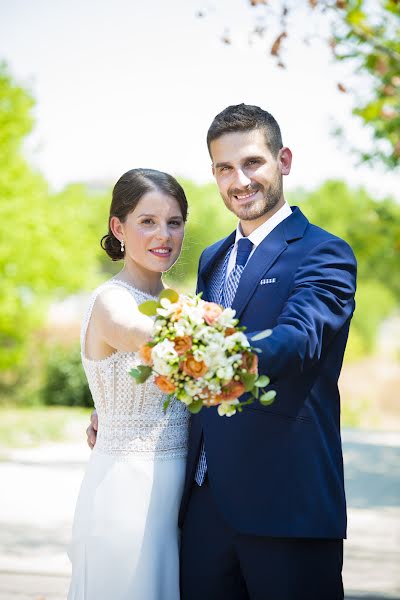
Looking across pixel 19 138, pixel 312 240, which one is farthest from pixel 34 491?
pixel 19 138

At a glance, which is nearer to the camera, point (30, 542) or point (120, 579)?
point (120, 579)

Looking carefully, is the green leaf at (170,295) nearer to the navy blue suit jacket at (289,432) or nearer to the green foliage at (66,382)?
the navy blue suit jacket at (289,432)

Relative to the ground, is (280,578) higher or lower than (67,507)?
lower

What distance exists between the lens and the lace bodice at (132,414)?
3498 millimetres

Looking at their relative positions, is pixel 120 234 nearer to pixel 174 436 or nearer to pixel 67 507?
pixel 174 436

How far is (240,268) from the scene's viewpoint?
344 cm

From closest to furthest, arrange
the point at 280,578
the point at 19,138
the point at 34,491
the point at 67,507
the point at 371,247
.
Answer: the point at 280,578 < the point at 67,507 < the point at 34,491 < the point at 371,247 < the point at 19,138

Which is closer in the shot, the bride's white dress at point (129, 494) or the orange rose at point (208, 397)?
the orange rose at point (208, 397)

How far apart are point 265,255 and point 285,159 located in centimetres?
47

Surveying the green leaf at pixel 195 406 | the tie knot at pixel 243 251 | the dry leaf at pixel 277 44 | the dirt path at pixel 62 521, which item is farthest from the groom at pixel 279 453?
the dirt path at pixel 62 521

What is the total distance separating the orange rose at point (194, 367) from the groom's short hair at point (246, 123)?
50.3 inches

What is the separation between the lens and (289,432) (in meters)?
3.13

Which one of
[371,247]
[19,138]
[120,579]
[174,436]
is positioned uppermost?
[19,138]

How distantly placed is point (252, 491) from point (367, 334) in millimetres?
39293
